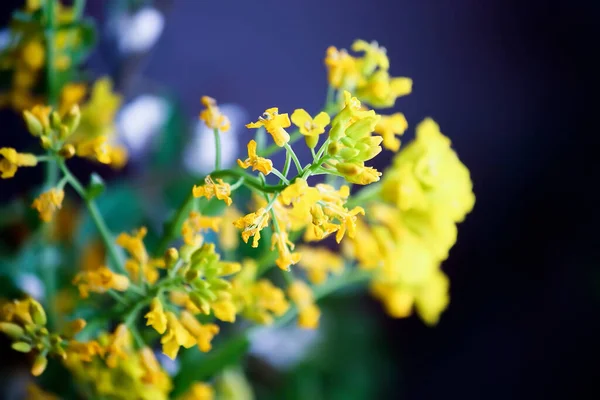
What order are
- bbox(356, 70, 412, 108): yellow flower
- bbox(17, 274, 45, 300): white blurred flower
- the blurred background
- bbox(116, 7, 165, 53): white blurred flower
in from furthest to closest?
1. the blurred background
2. bbox(116, 7, 165, 53): white blurred flower
3. bbox(17, 274, 45, 300): white blurred flower
4. bbox(356, 70, 412, 108): yellow flower

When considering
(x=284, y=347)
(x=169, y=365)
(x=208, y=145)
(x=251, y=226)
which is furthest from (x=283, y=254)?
(x=284, y=347)

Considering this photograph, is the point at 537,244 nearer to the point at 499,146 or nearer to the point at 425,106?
the point at 499,146

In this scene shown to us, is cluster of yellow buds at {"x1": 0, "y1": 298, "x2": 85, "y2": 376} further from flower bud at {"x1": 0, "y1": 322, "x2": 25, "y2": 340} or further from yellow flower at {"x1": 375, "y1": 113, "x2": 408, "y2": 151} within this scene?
yellow flower at {"x1": 375, "y1": 113, "x2": 408, "y2": 151}

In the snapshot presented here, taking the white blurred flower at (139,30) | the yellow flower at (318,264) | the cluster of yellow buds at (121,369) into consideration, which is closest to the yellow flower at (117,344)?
the cluster of yellow buds at (121,369)

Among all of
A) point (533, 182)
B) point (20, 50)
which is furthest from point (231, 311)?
point (533, 182)

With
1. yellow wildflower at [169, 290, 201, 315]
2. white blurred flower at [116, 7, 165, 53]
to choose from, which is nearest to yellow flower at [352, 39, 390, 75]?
yellow wildflower at [169, 290, 201, 315]

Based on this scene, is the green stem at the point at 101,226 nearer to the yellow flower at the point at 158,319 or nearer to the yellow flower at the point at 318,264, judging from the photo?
the yellow flower at the point at 158,319
